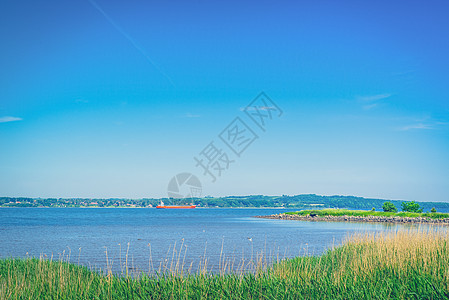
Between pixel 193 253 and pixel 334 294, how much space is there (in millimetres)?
20030

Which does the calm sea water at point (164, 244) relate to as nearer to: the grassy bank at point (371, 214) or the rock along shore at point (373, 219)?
the rock along shore at point (373, 219)

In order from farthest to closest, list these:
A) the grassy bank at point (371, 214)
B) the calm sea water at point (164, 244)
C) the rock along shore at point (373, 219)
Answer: the grassy bank at point (371, 214) < the rock along shore at point (373, 219) < the calm sea water at point (164, 244)

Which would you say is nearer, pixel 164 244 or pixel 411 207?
pixel 164 244

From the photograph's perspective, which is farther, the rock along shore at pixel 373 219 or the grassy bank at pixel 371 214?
the grassy bank at pixel 371 214

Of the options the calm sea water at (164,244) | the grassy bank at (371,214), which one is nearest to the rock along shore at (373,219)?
the grassy bank at (371,214)

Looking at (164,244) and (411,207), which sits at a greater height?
(411,207)

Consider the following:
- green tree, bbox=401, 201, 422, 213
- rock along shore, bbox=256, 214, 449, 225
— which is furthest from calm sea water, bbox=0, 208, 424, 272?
green tree, bbox=401, 201, 422, 213

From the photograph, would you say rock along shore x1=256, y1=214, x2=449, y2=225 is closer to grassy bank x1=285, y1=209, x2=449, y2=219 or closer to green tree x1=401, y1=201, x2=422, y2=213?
grassy bank x1=285, y1=209, x2=449, y2=219

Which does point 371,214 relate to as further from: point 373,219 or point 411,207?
point 411,207

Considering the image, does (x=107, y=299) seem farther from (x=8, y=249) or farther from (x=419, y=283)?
(x=8, y=249)

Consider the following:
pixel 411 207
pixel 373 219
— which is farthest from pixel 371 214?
pixel 411 207

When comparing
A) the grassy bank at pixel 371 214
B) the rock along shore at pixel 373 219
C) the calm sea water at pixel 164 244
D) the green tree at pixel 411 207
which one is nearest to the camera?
the calm sea water at pixel 164 244

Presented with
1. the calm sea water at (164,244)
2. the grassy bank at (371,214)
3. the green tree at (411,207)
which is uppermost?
the green tree at (411,207)

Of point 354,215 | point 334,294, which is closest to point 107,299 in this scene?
point 334,294
